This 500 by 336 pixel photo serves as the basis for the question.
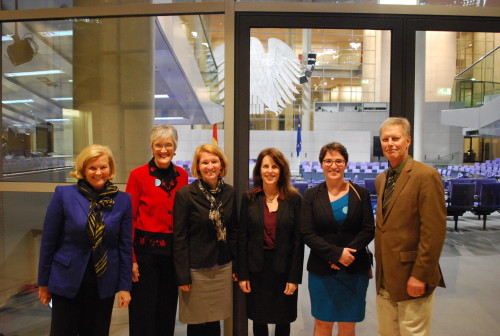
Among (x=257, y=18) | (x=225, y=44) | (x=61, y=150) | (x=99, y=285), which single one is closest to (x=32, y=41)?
(x=61, y=150)

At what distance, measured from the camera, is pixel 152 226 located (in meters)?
2.22

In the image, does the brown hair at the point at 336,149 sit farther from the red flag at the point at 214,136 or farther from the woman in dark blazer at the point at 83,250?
the woman in dark blazer at the point at 83,250

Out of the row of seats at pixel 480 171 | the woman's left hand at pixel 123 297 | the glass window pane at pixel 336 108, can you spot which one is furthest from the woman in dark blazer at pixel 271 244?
the glass window pane at pixel 336 108

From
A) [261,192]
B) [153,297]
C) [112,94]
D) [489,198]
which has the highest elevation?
[112,94]

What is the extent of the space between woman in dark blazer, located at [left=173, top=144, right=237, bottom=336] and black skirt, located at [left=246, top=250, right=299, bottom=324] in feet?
0.62

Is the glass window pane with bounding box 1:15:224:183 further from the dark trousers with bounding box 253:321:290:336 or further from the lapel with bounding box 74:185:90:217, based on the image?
the dark trousers with bounding box 253:321:290:336

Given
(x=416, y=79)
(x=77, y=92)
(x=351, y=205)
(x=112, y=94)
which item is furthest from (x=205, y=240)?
(x=416, y=79)

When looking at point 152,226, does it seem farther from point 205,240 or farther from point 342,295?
point 342,295

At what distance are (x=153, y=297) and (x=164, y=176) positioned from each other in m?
0.75

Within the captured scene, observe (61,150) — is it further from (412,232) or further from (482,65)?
(482,65)

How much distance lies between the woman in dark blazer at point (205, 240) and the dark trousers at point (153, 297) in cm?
12

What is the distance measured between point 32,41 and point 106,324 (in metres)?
2.44

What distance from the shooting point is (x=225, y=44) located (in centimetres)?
259

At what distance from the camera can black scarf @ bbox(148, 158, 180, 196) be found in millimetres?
2240
